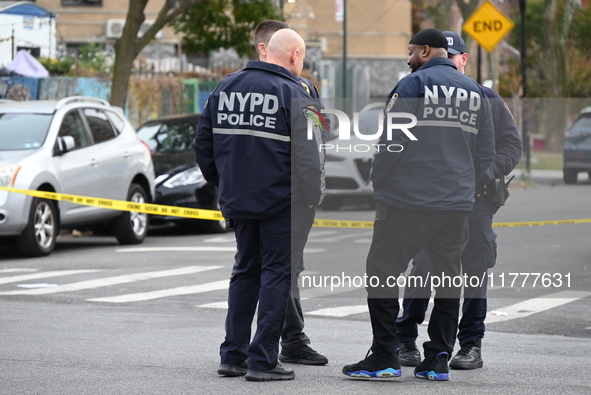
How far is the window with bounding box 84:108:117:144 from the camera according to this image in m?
15.2

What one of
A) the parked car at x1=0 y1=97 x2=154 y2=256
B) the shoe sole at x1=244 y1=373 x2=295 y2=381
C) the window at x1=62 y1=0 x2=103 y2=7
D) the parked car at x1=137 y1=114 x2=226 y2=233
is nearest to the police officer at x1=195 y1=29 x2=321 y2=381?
the shoe sole at x1=244 y1=373 x2=295 y2=381

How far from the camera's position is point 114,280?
38.9 ft

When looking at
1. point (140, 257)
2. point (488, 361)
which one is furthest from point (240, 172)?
point (140, 257)

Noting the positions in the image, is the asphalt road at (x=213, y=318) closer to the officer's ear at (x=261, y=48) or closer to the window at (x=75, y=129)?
the window at (x=75, y=129)

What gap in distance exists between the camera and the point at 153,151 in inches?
697

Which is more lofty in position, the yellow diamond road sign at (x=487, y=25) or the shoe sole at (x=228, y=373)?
the yellow diamond road sign at (x=487, y=25)

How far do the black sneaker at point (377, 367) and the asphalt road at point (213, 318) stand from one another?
0.20ft

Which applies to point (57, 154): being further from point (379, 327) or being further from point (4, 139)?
point (379, 327)

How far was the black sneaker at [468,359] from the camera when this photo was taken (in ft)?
23.0

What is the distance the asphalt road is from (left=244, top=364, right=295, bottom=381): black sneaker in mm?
76

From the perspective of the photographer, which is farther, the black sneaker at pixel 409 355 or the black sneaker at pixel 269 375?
the black sneaker at pixel 409 355

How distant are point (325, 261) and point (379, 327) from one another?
235 centimetres

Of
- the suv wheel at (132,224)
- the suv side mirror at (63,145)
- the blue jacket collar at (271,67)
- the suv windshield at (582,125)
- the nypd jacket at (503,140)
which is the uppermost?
the blue jacket collar at (271,67)

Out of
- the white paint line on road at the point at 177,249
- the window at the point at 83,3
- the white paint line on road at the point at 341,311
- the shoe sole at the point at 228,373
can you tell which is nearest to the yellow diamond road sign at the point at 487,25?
the white paint line on road at the point at 177,249
